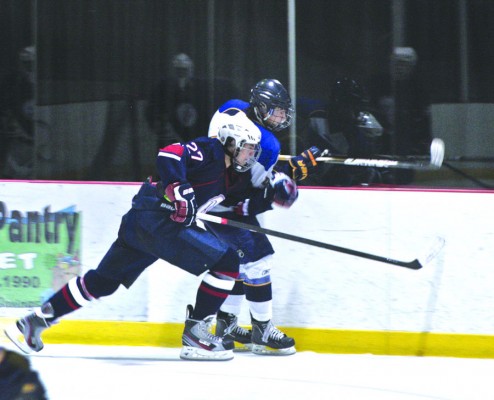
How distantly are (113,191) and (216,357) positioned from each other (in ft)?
3.08

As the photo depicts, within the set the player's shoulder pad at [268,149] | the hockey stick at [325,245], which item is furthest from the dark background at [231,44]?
the hockey stick at [325,245]

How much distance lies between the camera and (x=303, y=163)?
15.2 feet

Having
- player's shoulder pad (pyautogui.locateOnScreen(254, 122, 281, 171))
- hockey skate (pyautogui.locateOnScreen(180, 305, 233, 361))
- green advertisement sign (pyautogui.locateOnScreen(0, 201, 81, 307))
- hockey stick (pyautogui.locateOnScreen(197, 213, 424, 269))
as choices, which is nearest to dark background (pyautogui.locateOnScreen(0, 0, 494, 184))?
green advertisement sign (pyautogui.locateOnScreen(0, 201, 81, 307))

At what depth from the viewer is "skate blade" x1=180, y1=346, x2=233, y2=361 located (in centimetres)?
457

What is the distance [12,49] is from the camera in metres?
5.12

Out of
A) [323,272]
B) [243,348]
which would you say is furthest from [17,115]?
[323,272]

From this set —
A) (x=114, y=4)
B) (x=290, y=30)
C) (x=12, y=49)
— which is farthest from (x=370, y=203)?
(x=12, y=49)

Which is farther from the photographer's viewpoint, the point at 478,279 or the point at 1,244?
the point at 1,244

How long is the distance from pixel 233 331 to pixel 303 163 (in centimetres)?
86

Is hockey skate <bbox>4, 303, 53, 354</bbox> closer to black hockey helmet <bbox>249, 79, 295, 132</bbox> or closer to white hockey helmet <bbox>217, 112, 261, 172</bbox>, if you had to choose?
white hockey helmet <bbox>217, 112, 261, 172</bbox>

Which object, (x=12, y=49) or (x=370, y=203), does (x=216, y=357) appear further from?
(x=12, y=49)

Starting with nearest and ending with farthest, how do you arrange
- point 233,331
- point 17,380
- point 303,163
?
point 17,380 < point 303,163 < point 233,331

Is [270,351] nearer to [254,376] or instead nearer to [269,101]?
[254,376]

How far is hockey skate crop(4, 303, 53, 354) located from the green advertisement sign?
1.46 feet
